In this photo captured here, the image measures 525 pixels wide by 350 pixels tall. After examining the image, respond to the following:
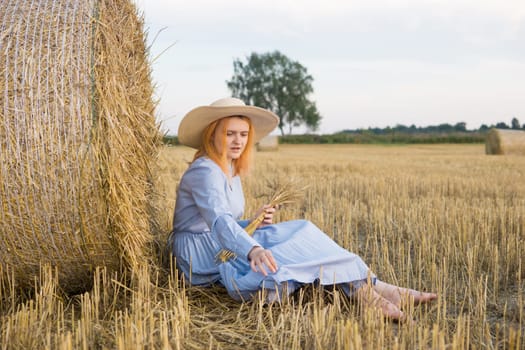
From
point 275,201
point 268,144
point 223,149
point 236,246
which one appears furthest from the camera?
point 268,144

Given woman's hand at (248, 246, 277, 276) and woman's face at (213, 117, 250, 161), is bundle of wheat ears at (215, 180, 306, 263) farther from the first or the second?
woman's face at (213, 117, 250, 161)

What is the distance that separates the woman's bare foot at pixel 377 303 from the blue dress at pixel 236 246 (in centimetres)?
11

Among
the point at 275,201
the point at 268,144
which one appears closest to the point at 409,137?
the point at 268,144

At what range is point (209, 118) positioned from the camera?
11.7 ft

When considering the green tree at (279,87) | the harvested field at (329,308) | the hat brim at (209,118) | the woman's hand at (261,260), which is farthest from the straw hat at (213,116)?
the green tree at (279,87)

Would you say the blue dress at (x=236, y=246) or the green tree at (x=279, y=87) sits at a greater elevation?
the green tree at (x=279, y=87)

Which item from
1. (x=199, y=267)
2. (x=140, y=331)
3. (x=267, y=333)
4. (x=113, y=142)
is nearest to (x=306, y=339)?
(x=267, y=333)

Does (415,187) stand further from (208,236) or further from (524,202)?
(208,236)

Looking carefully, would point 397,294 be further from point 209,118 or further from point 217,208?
point 209,118

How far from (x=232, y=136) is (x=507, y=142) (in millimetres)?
15558

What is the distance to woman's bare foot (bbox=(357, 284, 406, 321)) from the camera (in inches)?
112

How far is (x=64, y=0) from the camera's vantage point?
3.13m

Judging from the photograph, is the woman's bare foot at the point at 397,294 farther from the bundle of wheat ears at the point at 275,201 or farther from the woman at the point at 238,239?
the bundle of wheat ears at the point at 275,201

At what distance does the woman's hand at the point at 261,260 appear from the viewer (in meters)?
2.83
